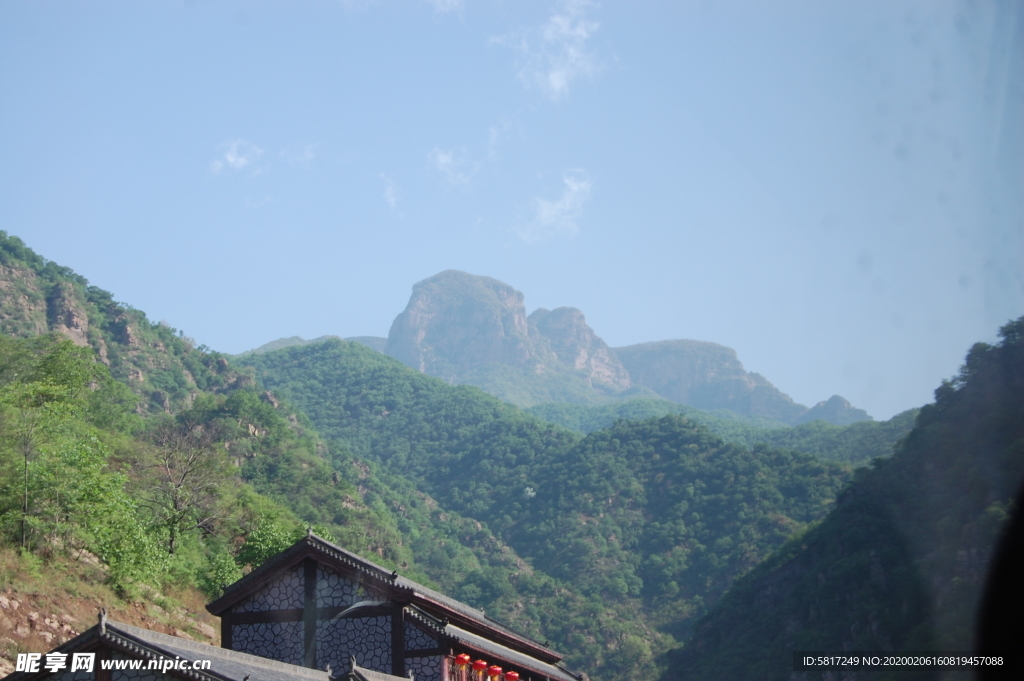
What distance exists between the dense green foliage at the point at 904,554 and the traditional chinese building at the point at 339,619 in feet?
93.5

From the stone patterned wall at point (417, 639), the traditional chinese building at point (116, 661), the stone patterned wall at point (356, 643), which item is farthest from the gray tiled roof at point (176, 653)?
the stone patterned wall at point (417, 639)

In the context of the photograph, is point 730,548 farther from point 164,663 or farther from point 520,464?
point 164,663

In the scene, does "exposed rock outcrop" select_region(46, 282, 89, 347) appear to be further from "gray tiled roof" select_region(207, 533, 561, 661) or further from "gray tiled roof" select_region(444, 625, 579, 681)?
"gray tiled roof" select_region(207, 533, 561, 661)

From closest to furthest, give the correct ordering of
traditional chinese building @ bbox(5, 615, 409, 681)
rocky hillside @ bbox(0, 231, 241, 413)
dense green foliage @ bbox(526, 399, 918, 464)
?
1. traditional chinese building @ bbox(5, 615, 409, 681)
2. rocky hillside @ bbox(0, 231, 241, 413)
3. dense green foliage @ bbox(526, 399, 918, 464)

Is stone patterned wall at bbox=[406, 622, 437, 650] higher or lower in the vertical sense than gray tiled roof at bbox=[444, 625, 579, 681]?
higher

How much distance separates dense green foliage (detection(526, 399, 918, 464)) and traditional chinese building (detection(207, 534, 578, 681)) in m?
65.1

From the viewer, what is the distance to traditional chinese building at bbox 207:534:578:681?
64.6ft

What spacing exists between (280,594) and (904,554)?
1811 inches

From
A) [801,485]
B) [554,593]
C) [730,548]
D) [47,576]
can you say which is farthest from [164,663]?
[801,485]

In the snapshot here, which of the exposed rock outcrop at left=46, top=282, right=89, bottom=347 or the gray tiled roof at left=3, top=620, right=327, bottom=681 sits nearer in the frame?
the gray tiled roof at left=3, top=620, right=327, bottom=681

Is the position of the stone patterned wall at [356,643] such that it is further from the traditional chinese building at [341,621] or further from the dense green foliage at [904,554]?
the dense green foliage at [904,554]

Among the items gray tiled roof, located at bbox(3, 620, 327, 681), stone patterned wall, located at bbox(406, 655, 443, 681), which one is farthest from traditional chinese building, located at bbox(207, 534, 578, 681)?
gray tiled roof, located at bbox(3, 620, 327, 681)

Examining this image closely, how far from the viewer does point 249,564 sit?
123 feet

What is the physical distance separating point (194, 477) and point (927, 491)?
4271 centimetres
